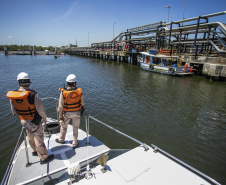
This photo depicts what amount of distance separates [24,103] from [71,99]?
112cm

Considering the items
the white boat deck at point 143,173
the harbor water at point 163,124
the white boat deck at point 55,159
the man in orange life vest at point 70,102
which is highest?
the man in orange life vest at point 70,102

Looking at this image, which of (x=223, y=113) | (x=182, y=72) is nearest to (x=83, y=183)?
(x=223, y=113)

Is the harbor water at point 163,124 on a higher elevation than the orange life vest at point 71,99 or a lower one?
lower

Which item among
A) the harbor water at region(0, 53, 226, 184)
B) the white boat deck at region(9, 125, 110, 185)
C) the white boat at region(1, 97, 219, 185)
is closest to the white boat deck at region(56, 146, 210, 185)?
the white boat at region(1, 97, 219, 185)

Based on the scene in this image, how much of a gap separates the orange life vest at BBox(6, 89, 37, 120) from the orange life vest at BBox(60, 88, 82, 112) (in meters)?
0.78

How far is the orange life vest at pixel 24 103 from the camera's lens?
3084 mm

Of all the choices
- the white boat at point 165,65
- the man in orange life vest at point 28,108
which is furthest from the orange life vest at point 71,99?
the white boat at point 165,65

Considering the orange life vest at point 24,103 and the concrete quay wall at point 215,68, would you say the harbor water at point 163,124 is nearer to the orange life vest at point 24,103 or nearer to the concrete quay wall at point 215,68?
the orange life vest at point 24,103

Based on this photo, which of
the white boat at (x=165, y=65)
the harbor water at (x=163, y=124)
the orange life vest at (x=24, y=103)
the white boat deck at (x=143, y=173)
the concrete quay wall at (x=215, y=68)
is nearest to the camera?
the white boat deck at (x=143, y=173)

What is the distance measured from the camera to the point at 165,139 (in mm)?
7195

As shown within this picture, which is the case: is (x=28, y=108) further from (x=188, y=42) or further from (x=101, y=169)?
(x=188, y=42)

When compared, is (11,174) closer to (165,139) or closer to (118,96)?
(165,139)

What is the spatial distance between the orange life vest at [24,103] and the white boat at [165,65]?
24.8 m

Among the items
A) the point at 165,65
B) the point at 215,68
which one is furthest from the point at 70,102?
the point at 165,65
